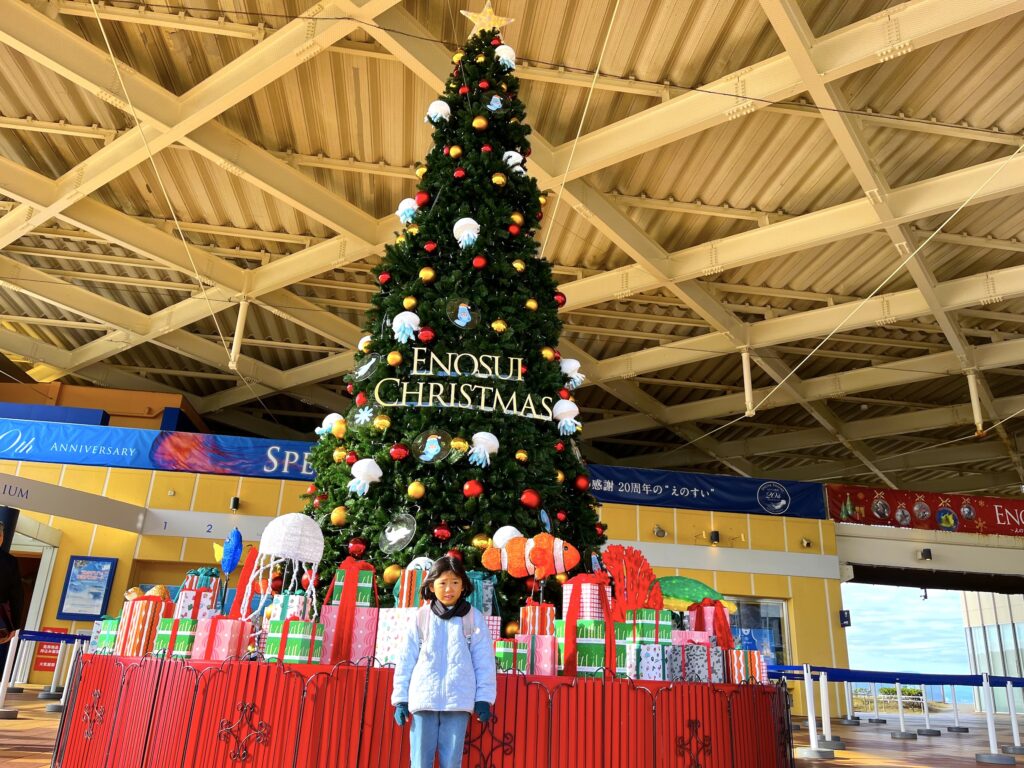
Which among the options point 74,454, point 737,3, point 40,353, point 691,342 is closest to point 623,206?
point 737,3

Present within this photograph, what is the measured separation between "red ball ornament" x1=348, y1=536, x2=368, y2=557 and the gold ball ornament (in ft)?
0.80

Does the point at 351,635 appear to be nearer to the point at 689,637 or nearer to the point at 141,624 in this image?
the point at 141,624

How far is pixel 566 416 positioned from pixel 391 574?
173 cm

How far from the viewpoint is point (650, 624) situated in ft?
12.6

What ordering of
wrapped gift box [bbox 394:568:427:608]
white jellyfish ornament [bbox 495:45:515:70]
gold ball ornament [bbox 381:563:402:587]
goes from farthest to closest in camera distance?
white jellyfish ornament [bbox 495:45:515:70] → gold ball ornament [bbox 381:563:402:587] → wrapped gift box [bbox 394:568:427:608]

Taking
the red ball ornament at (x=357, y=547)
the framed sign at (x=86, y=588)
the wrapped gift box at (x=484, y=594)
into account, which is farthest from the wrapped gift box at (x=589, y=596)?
the framed sign at (x=86, y=588)

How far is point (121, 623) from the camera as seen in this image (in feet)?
14.1

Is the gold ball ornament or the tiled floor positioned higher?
the gold ball ornament

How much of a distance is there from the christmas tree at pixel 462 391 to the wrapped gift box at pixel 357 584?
1.55 feet

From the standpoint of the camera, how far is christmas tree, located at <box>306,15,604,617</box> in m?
4.66

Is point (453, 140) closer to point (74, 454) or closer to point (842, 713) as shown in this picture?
point (74, 454)

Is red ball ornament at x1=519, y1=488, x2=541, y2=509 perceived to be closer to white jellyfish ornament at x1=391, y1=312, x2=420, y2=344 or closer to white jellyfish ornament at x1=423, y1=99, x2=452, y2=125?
white jellyfish ornament at x1=391, y1=312, x2=420, y2=344

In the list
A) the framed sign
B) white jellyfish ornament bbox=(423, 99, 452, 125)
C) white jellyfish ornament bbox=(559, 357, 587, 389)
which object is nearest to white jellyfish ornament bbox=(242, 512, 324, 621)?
white jellyfish ornament bbox=(559, 357, 587, 389)

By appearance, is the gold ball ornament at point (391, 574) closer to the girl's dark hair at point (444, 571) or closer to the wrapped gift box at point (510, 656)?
the wrapped gift box at point (510, 656)
